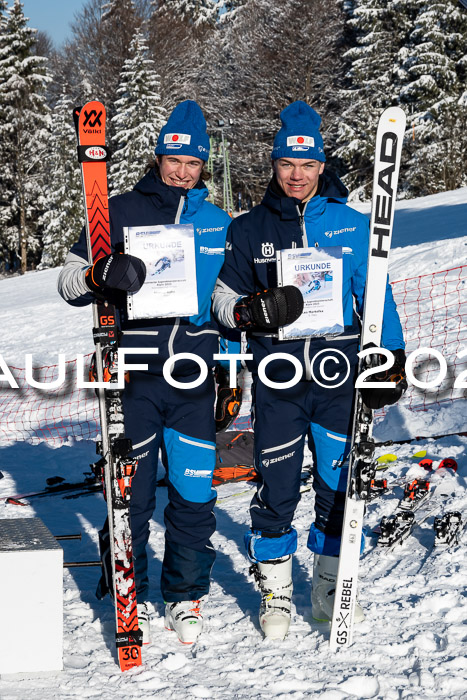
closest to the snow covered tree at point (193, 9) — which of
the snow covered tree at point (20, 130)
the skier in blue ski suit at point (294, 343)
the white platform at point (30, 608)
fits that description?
the snow covered tree at point (20, 130)

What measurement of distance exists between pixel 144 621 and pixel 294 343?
132 cm

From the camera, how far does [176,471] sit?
3.23m

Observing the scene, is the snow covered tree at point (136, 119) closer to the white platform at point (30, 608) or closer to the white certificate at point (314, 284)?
the white certificate at point (314, 284)

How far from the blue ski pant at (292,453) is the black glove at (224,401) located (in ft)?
0.68

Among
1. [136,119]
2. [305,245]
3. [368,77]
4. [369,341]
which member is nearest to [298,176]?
[305,245]

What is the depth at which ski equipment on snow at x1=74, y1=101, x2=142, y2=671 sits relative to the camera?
9.80ft

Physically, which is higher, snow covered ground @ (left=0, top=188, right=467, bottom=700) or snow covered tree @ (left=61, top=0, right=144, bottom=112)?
snow covered tree @ (left=61, top=0, right=144, bottom=112)

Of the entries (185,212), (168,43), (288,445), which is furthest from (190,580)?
(168,43)

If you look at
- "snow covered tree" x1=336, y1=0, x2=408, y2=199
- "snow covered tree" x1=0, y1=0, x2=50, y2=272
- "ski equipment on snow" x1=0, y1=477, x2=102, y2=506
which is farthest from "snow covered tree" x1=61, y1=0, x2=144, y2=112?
"ski equipment on snow" x1=0, y1=477, x2=102, y2=506

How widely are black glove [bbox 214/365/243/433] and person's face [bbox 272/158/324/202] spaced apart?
0.83 m

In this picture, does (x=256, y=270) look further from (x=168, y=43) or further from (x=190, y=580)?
(x=168, y=43)

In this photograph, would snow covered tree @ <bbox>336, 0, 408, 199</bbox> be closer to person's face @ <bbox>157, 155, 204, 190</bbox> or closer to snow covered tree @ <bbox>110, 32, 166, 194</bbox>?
snow covered tree @ <bbox>110, 32, 166, 194</bbox>

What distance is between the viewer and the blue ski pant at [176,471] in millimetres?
3164

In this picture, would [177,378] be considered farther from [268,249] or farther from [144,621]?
[144,621]
